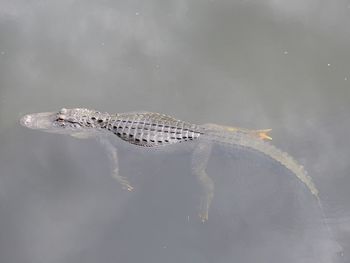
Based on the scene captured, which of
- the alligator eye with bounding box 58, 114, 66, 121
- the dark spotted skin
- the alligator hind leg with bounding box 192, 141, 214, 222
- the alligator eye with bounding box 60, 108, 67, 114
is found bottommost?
the alligator hind leg with bounding box 192, 141, 214, 222

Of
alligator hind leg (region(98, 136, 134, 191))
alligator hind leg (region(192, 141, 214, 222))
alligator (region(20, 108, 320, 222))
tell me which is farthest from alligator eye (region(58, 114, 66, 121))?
alligator hind leg (region(192, 141, 214, 222))

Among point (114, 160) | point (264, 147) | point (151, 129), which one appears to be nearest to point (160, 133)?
point (151, 129)

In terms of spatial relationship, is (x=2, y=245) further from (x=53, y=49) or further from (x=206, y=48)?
(x=206, y=48)

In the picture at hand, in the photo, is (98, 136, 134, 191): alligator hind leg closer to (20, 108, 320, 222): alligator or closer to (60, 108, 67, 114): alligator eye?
(20, 108, 320, 222): alligator

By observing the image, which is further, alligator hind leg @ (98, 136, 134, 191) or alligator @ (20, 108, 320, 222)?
alligator hind leg @ (98, 136, 134, 191)

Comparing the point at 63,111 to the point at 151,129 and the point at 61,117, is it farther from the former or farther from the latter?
the point at 151,129
